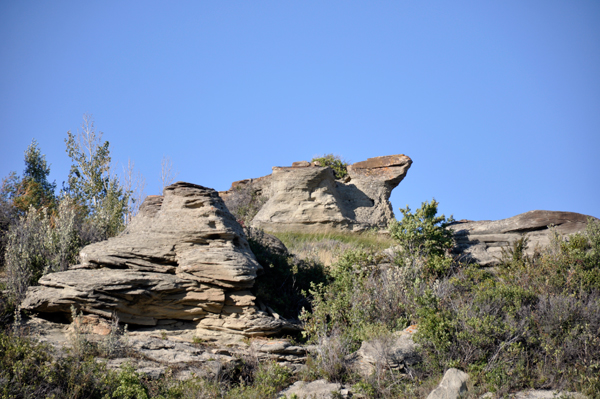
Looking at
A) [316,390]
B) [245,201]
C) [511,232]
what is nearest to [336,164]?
[245,201]

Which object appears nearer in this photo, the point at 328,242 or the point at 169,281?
the point at 169,281

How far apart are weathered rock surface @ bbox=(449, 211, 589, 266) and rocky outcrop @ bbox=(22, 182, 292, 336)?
18.2ft

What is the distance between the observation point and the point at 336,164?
23.6 metres

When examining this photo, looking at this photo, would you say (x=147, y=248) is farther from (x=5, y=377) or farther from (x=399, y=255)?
(x=399, y=255)

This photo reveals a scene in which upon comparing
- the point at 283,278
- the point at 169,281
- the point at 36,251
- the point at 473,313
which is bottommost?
the point at 473,313

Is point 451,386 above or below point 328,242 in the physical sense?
below

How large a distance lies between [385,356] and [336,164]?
1666 centimetres

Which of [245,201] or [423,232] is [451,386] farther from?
[245,201]

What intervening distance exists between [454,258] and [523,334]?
12.8 feet

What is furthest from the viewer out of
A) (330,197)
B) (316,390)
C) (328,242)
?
(330,197)

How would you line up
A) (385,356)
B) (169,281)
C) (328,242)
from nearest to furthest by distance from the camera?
1. (385,356)
2. (169,281)
3. (328,242)

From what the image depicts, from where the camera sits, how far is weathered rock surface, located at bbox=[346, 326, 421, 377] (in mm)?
7457

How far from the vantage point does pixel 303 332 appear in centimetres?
855

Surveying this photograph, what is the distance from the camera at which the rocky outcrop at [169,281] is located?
814cm
